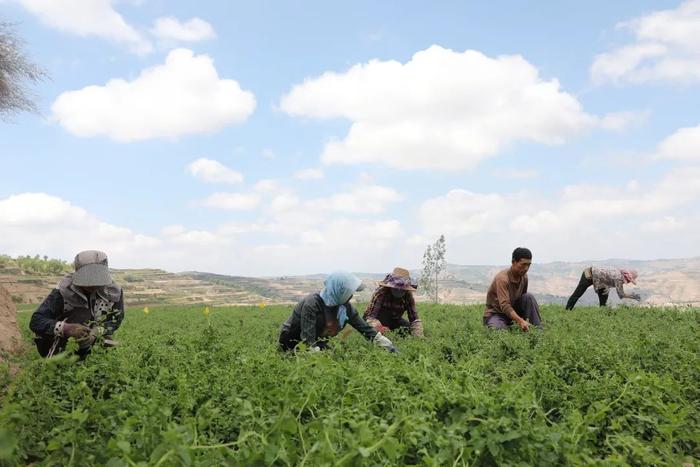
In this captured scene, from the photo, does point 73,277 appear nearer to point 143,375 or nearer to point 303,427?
point 143,375

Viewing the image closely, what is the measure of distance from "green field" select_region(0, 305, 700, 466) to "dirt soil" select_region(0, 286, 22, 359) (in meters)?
3.36

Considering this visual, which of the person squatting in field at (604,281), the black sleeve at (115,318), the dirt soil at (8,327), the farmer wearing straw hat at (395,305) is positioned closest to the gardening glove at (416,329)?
the farmer wearing straw hat at (395,305)

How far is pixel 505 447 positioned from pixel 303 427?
1.01 meters

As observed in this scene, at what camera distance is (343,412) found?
320 cm

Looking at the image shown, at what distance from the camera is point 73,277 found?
5051mm

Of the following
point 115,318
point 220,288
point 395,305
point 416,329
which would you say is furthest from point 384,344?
point 220,288

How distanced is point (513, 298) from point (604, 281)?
217 inches

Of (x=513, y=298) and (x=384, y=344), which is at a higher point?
(x=513, y=298)

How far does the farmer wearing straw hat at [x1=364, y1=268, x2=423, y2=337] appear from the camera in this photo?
24.3ft

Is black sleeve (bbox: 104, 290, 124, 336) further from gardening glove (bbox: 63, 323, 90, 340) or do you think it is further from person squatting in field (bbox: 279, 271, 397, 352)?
person squatting in field (bbox: 279, 271, 397, 352)

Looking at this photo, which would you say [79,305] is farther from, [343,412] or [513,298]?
[513,298]

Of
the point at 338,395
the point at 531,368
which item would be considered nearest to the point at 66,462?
the point at 338,395

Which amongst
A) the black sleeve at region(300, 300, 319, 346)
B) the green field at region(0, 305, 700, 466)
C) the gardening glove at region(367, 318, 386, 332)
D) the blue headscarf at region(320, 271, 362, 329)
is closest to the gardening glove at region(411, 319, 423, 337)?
the gardening glove at region(367, 318, 386, 332)

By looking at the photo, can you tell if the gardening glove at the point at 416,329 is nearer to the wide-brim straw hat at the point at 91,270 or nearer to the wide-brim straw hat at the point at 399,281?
the wide-brim straw hat at the point at 399,281
